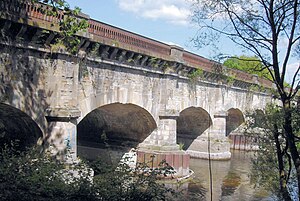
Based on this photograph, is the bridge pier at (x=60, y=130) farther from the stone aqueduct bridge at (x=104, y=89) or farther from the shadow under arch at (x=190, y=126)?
the shadow under arch at (x=190, y=126)

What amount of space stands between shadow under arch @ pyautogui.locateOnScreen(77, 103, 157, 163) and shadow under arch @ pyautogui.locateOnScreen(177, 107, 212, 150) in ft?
20.8

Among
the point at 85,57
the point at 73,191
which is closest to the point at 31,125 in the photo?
the point at 85,57

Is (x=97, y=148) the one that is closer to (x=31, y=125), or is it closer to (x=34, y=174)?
(x=31, y=125)

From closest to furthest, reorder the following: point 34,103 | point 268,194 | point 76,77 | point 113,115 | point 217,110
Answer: point 34,103 → point 76,77 → point 268,194 → point 113,115 → point 217,110

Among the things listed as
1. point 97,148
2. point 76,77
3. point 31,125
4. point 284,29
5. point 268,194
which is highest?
point 284,29

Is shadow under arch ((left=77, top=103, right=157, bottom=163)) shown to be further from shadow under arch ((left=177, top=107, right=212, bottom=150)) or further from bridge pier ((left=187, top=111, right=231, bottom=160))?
bridge pier ((left=187, top=111, right=231, bottom=160))

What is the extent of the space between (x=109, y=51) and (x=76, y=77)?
2.08 meters

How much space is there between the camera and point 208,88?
71.5 ft

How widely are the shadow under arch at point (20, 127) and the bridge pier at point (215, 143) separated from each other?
1402 cm

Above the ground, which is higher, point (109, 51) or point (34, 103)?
point (109, 51)

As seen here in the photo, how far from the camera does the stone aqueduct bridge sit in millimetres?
9727

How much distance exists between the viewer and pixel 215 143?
23.6 meters

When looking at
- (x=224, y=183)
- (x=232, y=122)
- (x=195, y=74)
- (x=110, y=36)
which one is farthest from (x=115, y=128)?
(x=232, y=122)

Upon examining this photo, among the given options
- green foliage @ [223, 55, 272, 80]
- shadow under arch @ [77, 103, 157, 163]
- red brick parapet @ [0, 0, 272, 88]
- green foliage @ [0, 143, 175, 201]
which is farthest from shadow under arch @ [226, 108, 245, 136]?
green foliage @ [0, 143, 175, 201]
